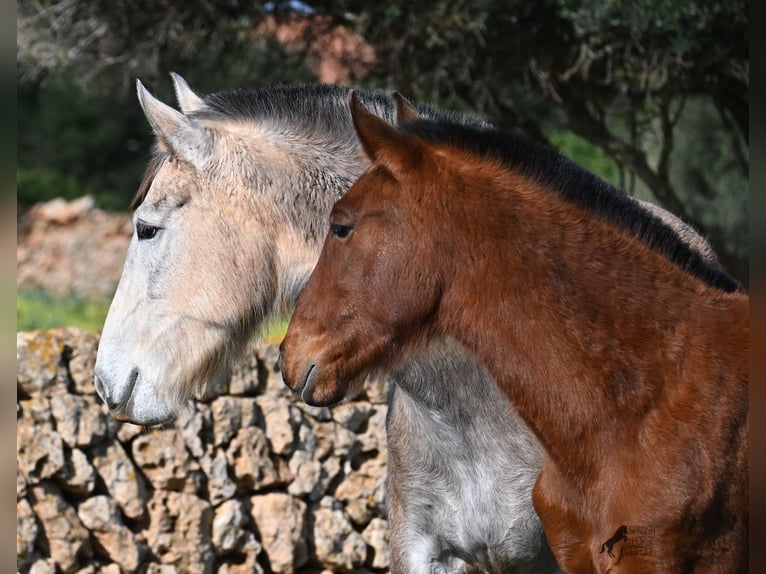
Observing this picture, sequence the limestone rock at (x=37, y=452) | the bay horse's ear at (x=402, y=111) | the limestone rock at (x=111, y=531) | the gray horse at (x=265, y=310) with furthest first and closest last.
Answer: the limestone rock at (x=111, y=531) → the limestone rock at (x=37, y=452) → the gray horse at (x=265, y=310) → the bay horse's ear at (x=402, y=111)

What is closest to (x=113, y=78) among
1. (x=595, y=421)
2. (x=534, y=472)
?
(x=534, y=472)

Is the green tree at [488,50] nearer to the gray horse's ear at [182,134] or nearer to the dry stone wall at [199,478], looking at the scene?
the dry stone wall at [199,478]

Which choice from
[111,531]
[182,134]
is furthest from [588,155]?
[182,134]

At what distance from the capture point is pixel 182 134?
12.1 ft

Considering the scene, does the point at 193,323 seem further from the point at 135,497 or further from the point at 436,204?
the point at 135,497

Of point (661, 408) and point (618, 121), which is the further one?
point (618, 121)

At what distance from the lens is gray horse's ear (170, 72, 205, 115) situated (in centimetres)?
407

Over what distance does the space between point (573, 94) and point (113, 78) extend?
4.10m

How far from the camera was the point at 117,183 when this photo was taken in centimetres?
1819

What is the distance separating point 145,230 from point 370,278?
1.28m

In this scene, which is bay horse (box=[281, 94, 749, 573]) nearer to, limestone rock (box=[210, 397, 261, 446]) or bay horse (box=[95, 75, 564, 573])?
bay horse (box=[95, 75, 564, 573])

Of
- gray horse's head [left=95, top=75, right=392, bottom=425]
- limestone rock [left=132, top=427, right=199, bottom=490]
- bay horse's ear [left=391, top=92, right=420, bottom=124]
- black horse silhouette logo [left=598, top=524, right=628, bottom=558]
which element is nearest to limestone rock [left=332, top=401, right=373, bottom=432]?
limestone rock [left=132, top=427, right=199, bottom=490]

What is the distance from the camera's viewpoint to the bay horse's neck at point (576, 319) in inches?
105

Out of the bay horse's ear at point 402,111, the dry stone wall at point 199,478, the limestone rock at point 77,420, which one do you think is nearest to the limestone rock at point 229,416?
the dry stone wall at point 199,478
